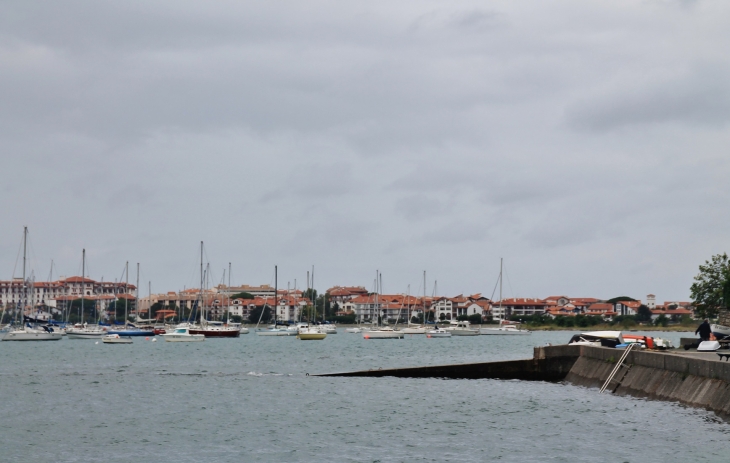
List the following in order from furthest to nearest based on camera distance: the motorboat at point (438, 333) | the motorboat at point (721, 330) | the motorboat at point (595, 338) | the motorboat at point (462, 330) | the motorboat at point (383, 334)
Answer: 1. the motorboat at point (462, 330)
2. the motorboat at point (438, 333)
3. the motorboat at point (383, 334)
4. the motorboat at point (595, 338)
5. the motorboat at point (721, 330)

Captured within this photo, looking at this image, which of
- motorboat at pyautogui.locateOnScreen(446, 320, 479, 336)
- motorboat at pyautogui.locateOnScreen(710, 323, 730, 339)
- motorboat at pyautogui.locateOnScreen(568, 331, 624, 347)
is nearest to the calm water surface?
motorboat at pyautogui.locateOnScreen(568, 331, 624, 347)

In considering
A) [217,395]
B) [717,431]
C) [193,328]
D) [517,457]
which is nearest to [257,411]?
[217,395]

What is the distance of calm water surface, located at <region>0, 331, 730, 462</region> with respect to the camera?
26.0 meters

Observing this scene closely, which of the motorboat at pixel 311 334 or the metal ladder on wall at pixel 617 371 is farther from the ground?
the motorboat at pixel 311 334

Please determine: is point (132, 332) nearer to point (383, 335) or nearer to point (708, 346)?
point (383, 335)

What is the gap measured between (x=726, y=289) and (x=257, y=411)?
61.1 m

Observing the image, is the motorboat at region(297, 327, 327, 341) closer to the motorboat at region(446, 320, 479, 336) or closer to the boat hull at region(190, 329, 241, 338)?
the boat hull at region(190, 329, 241, 338)

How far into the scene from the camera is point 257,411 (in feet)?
117

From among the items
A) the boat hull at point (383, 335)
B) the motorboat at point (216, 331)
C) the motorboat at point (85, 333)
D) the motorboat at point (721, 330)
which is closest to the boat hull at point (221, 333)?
the motorboat at point (216, 331)

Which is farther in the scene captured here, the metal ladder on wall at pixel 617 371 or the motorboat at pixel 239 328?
the motorboat at pixel 239 328

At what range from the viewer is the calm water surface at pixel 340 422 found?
26016 mm

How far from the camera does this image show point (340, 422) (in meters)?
32.5

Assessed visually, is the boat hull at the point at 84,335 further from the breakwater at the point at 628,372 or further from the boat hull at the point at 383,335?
the breakwater at the point at 628,372

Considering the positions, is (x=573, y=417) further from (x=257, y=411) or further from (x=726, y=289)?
(x=726, y=289)
